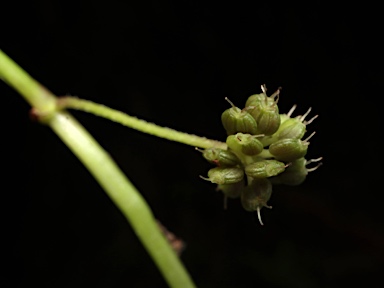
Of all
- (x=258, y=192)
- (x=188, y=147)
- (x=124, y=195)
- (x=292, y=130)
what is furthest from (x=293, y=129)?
(x=188, y=147)

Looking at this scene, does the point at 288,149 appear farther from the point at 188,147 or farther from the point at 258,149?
the point at 188,147

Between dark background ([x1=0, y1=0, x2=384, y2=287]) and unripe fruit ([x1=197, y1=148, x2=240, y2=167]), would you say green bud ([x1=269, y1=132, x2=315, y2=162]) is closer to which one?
unripe fruit ([x1=197, y1=148, x2=240, y2=167])

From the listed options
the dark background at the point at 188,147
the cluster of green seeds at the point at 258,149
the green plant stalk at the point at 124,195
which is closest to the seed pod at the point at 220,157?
the cluster of green seeds at the point at 258,149

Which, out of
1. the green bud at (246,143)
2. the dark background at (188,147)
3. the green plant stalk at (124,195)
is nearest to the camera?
the green bud at (246,143)

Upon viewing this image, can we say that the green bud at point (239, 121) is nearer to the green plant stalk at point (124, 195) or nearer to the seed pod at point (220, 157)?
the seed pod at point (220, 157)

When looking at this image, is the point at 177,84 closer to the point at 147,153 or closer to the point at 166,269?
the point at 147,153

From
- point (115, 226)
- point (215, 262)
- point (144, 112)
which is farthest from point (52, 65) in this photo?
point (215, 262)

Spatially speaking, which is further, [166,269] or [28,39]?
[28,39]
